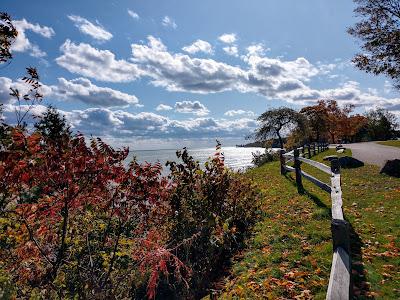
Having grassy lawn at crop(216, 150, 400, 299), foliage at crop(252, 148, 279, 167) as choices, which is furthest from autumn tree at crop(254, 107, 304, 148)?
grassy lawn at crop(216, 150, 400, 299)

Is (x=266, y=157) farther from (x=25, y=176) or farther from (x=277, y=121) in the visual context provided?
(x=25, y=176)

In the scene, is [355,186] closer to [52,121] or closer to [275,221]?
[275,221]

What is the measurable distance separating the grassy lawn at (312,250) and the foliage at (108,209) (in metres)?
0.96

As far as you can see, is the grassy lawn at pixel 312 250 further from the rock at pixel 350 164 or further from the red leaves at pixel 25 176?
the rock at pixel 350 164

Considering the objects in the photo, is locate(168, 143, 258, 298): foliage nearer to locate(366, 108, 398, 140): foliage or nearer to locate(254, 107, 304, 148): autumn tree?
locate(254, 107, 304, 148): autumn tree

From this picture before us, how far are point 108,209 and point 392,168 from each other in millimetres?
14801

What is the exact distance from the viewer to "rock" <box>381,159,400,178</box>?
15162mm

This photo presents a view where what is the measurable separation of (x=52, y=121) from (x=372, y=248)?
138ft

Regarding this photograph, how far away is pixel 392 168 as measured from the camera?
50.6ft

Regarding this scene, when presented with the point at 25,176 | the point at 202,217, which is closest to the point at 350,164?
the point at 202,217

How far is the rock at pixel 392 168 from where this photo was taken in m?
15.2

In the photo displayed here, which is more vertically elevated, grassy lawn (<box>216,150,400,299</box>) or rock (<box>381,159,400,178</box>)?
rock (<box>381,159,400,178</box>)

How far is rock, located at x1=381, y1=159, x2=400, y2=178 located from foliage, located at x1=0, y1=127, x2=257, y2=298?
853 cm

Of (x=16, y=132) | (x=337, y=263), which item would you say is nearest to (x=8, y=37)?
(x=16, y=132)
